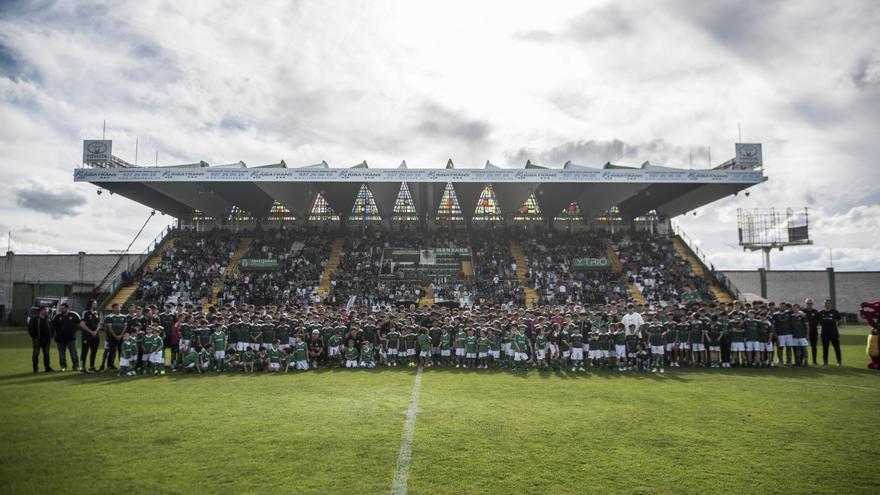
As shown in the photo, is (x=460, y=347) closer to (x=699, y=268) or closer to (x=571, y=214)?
(x=699, y=268)

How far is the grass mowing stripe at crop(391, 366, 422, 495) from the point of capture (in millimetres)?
4605

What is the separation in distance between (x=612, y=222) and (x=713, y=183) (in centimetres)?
1060

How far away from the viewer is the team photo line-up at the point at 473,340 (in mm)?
12938

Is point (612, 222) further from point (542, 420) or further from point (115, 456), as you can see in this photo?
point (115, 456)

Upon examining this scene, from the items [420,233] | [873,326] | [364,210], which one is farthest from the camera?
[364,210]

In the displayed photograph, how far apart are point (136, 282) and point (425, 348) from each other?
26.4 meters

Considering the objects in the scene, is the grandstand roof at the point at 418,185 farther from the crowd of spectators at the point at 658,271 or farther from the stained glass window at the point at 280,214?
the crowd of spectators at the point at 658,271

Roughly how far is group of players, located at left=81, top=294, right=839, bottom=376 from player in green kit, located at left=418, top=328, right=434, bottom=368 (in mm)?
29

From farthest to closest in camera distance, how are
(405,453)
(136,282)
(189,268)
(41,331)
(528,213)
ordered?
(528,213)
(189,268)
(136,282)
(41,331)
(405,453)

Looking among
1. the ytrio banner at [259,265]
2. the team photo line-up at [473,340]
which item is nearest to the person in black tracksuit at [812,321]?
the team photo line-up at [473,340]

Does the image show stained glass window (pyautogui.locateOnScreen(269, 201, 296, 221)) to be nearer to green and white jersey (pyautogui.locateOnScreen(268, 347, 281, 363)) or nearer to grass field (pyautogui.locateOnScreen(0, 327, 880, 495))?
green and white jersey (pyautogui.locateOnScreen(268, 347, 281, 363))

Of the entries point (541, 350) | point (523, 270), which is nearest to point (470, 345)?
point (541, 350)

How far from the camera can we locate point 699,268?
34.2 meters

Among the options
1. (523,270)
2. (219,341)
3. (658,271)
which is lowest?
(219,341)
